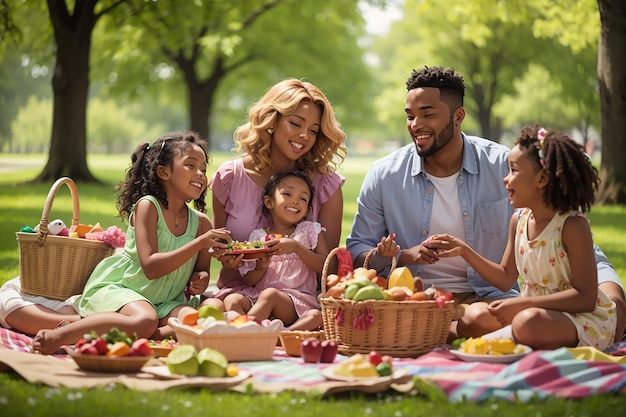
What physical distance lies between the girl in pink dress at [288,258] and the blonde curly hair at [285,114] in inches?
10.7

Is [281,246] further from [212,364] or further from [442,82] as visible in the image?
[442,82]

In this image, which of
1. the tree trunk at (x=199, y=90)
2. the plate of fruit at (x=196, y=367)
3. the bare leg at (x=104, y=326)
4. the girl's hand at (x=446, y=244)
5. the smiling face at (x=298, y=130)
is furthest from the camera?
the tree trunk at (x=199, y=90)

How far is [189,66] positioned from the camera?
2944 cm

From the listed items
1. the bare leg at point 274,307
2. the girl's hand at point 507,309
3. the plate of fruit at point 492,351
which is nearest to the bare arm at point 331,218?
the bare leg at point 274,307

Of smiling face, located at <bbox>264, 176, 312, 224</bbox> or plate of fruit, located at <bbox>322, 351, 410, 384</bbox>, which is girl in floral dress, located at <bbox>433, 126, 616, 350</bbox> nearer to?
plate of fruit, located at <bbox>322, 351, 410, 384</bbox>

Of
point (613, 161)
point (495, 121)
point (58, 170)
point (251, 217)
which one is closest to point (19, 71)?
point (495, 121)

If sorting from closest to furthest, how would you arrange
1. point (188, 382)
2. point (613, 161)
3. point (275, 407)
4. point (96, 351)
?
point (275, 407) → point (188, 382) → point (96, 351) → point (613, 161)

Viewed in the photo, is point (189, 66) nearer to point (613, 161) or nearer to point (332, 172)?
point (613, 161)

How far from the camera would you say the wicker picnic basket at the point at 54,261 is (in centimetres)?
634

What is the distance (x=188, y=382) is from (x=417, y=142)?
2652 mm

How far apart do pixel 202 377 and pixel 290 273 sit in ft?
5.85

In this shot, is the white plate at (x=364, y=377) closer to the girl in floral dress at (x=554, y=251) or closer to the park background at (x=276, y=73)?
the park background at (x=276, y=73)

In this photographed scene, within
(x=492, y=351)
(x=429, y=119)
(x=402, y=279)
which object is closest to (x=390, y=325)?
(x=402, y=279)

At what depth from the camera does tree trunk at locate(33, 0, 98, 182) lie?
63.8 ft
